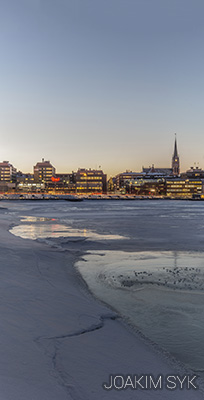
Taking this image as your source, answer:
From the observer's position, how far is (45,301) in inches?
320

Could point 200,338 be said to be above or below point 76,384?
below

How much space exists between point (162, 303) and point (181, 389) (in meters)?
4.41

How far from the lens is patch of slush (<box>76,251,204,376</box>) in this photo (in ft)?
22.0

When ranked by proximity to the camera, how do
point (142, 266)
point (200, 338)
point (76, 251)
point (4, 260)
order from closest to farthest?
point (200, 338)
point (4, 260)
point (142, 266)
point (76, 251)

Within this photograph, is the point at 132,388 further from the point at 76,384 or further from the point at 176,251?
the point at 176,251

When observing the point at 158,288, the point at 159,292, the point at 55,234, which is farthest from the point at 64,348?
the point at 55,234

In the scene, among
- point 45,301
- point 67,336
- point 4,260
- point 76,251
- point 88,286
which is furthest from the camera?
point 76,251

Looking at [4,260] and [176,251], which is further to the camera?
[176,251]

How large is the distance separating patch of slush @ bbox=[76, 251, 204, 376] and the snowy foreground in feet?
1.92

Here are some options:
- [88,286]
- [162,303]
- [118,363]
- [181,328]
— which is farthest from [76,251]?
[118,363]

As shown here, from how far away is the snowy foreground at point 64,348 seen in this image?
4.39m

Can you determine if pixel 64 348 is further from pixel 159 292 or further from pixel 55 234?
pixel 55 234

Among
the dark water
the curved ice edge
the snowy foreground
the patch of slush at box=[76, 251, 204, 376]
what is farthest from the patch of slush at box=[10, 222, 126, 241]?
the curved ice edge

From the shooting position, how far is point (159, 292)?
999 cm
